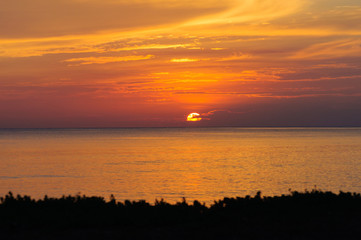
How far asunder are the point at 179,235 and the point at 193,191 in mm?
21185

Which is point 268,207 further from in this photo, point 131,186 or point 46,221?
point 131,186

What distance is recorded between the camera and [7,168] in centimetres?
5125

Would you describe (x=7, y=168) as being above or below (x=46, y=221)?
above

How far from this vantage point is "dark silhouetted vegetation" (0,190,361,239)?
12359mm

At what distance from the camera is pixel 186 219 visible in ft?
45.1

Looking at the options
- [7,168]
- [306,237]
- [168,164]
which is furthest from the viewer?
[168,164]

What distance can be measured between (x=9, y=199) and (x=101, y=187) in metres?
21.3

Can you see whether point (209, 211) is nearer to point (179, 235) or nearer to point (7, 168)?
point (179, 235)

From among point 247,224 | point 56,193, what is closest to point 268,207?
point 247,224

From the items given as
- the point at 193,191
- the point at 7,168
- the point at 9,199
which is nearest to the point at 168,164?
the point at 7,168

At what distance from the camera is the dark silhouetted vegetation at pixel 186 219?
1236 centimetres

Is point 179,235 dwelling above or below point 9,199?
below

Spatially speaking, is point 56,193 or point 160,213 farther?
point 56,193

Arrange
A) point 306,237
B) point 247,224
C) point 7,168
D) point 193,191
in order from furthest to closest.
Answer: point 7,168 < point 193,191 < point 247,224 < point 306,237
